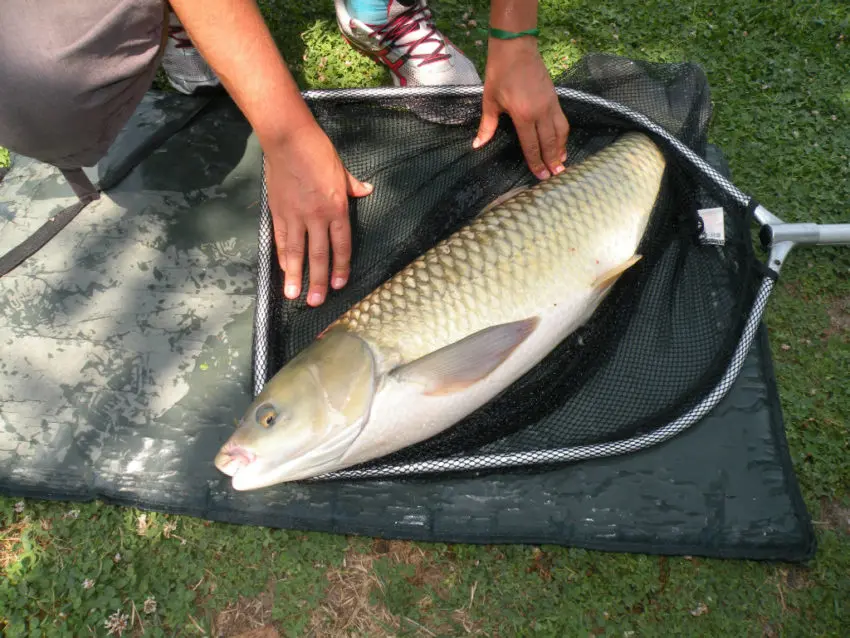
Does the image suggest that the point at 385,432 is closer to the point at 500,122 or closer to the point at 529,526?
the point at 529,526

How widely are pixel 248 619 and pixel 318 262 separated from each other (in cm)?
97

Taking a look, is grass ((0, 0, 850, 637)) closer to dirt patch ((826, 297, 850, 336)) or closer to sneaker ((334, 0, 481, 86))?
dirt patch ((826, 297, 850, 336))

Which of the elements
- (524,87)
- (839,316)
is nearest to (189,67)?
(524,87)

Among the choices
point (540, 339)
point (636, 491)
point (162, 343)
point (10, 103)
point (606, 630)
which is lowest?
point (606, 630)

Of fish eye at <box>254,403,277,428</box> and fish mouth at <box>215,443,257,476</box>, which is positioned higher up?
fish eye at <box>254,403,277,428</box>

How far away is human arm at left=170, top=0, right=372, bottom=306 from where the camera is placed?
1536 mm

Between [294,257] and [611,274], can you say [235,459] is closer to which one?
[294,257]

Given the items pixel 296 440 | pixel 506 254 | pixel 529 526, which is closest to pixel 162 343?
pixel 296 440

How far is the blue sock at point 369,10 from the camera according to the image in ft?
7.70

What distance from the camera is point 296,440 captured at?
4.68ft

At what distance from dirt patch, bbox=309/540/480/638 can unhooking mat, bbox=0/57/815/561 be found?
8 centimetres

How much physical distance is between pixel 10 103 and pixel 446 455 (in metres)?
1.50

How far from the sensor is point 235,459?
1417 millimetres

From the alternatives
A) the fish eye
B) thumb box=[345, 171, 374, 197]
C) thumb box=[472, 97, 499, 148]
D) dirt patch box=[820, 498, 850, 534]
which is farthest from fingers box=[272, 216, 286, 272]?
dirt patch box=[820, 498, 850, 534]
